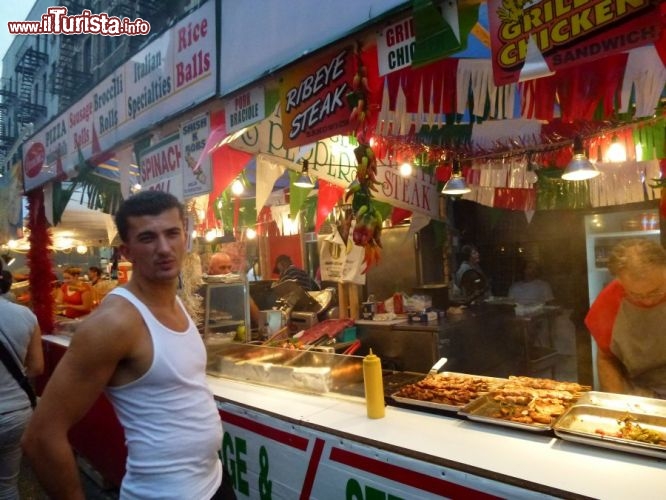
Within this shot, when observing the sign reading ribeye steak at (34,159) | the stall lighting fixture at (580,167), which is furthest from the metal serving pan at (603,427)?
the sign reading ribeye steak at (34,159)

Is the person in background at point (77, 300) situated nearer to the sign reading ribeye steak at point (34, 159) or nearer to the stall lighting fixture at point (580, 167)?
the sign reading ribeye steak at point (34, 159)

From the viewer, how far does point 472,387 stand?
2912 millimetres

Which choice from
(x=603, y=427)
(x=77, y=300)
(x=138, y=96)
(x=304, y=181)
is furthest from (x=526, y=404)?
(x=77, y=300)

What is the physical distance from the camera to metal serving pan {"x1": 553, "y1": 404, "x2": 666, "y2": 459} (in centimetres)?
193

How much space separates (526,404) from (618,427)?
0.47m

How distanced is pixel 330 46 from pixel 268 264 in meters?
10.3

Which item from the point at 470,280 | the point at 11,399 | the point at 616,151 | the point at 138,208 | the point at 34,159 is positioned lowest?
the point at 11,399

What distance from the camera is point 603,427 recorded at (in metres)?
2.26

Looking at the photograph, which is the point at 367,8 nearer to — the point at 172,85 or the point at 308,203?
the point at 172,85

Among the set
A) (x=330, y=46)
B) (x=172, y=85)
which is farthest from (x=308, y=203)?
(x=330, y=46)

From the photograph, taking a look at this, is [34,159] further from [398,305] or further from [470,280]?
[470,280]

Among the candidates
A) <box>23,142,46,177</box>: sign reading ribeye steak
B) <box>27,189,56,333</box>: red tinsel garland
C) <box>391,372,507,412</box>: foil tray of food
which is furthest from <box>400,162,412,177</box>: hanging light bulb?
<box>27,189,56,333</box>: red tinsel garland

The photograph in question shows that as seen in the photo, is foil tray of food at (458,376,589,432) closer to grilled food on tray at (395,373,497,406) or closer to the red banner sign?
grilled food on tray at (395,373,497,406)

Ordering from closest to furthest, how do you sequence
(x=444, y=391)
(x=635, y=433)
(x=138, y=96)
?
(x=635, y=433) → (x=444, y=391) → (x=138, y=96)
